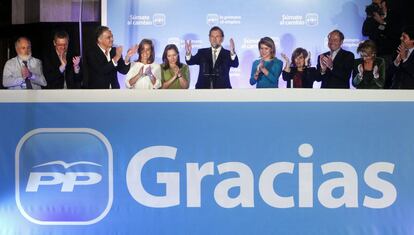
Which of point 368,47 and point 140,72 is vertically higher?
point 368,47

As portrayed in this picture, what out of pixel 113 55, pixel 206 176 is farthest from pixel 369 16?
pixel 206 176

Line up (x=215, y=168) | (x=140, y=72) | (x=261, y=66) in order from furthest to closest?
(x=261, y=66) → (x=140, y=72) → (x=215, y=168)

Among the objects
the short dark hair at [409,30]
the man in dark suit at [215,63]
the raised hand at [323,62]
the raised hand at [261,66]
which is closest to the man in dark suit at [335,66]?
the raised hand at [323,62]

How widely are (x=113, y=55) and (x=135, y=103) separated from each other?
2478mm

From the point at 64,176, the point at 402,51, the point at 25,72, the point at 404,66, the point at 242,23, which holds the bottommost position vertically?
the point at 64,176

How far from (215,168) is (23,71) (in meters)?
2.91

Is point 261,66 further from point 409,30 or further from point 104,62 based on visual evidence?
point 409,30

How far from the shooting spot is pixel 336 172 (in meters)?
3.24

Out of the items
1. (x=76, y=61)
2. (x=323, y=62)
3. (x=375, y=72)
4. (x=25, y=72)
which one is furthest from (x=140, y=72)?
(x=375, y=72)

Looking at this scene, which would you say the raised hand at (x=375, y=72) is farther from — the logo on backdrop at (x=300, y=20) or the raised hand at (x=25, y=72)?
the raised hand at (x=25, y=72)

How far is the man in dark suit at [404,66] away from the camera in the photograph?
5.61m

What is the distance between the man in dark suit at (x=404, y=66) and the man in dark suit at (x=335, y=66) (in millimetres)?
466

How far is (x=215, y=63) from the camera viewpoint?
5844 mm

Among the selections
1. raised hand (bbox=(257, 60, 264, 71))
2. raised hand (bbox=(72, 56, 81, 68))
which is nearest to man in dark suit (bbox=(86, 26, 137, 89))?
raised hand (bbox=(72, 56, 81, 68))
